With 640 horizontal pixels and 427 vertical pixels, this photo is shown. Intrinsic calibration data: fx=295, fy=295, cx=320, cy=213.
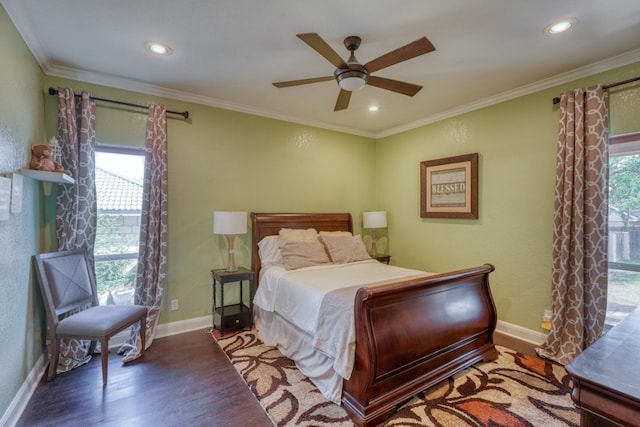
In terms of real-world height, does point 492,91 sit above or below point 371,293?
above

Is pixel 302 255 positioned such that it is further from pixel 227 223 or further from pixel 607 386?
pixel 607 386

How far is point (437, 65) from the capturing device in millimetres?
2723

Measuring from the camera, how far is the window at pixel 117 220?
9.97 feet

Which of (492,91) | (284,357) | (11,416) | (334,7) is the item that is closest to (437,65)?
(492,91)

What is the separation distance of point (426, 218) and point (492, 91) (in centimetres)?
175

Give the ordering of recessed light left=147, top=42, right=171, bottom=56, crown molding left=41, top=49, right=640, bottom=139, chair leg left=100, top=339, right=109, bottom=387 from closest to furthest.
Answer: chair leg left=100, top=339, right=109, bottom=387
recessed light left=147, top=42, right=171, bottom=56
crown molding left=41, top=49, right=640, bottom=139

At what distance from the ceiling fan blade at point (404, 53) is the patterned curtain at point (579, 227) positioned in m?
1.91

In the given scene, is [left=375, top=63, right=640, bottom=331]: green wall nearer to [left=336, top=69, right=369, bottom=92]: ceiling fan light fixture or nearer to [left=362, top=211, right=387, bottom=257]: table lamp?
[left=362, top=211, right=387, bottom=257]: table lamp

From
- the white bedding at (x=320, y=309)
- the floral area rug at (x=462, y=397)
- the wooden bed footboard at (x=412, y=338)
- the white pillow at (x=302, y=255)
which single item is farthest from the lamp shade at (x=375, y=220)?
the floral area rug at (x=462, y=397)

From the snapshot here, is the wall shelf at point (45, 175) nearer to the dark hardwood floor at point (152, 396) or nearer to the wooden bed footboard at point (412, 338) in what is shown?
the dark hardwood floor at point (152, 396)

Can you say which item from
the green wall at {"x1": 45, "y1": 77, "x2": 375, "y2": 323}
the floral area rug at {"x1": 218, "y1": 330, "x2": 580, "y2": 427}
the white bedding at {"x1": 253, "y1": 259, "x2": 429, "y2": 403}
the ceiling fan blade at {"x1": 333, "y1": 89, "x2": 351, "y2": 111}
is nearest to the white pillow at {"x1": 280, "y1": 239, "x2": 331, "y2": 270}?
the white bedding at {"x1": 253, "y1": 259, "x2": 429, "y2": 403}

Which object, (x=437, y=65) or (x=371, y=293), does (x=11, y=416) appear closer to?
(x=371, y=293)

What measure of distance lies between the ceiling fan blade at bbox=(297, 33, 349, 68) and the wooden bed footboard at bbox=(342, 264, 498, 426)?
157 centimetres

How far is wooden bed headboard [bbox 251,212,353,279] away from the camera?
3.74 meters
